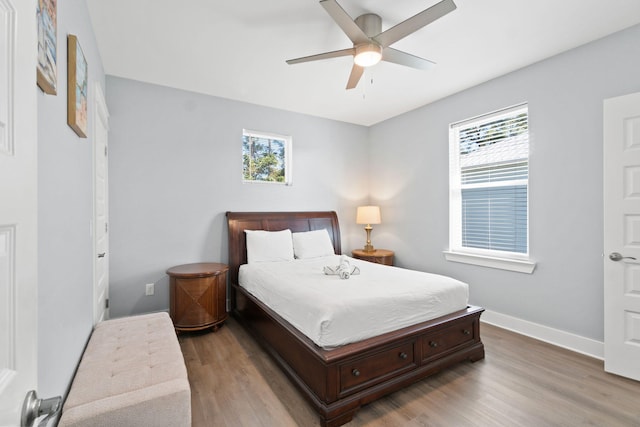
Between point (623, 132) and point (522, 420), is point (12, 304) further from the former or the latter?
point (623, 132)

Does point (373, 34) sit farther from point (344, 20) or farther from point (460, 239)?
point (460, 239)

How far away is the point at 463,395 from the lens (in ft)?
6.81

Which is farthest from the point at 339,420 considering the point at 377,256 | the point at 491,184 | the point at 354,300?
the point at 491,184

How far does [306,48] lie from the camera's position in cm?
272

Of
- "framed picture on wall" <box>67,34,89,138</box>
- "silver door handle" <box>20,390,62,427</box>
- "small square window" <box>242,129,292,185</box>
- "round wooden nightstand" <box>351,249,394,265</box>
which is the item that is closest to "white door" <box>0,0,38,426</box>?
"silver door handle" <box>20,390,62,427</box>

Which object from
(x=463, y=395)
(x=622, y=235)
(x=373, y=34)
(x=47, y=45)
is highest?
(x=373, y=34)

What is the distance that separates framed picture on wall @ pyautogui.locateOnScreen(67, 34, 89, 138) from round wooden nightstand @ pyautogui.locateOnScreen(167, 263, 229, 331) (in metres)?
1.68

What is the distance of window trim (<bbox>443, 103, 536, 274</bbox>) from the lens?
3.18m

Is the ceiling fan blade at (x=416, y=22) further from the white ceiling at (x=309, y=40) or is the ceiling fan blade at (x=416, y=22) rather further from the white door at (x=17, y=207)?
the white door at (x=17, y=207)

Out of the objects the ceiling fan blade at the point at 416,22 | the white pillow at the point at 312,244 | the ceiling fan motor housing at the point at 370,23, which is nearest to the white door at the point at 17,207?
the ceiling fan blade at the point at 416,22

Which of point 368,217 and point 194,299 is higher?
point 368,217

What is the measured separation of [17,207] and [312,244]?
3.53 metres

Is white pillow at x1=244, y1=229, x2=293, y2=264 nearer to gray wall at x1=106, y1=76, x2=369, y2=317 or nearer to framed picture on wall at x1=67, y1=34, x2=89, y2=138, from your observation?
gray wall at x1=106, y1=76, x2=369, y2=317

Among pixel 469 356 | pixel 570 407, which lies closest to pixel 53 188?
pixel 469 356
